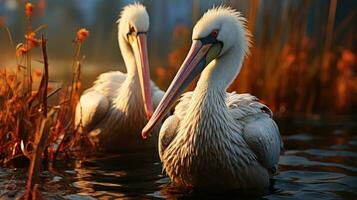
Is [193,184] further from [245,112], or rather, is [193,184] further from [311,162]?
[311,162]

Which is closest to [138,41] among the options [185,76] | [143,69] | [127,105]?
[143,69]

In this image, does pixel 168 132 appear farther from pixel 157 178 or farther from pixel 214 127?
pixel 157 178

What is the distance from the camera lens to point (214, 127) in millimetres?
5918

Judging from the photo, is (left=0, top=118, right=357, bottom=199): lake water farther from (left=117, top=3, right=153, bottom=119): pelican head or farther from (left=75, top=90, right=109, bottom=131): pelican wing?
(left=117, top=3, right=153, bottom=119): pelican head

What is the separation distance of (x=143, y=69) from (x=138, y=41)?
0.36 m

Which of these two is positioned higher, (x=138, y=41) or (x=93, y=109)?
(x=138, y=41)

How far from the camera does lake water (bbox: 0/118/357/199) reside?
599 cm

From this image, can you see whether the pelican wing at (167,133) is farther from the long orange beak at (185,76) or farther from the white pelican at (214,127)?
the long orange beak at (185,76)

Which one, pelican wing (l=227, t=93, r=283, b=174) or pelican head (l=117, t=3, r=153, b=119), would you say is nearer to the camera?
pelican wing (l=227, t=93, r=283, b=174)

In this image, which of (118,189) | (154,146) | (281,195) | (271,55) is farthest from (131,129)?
(271,55)

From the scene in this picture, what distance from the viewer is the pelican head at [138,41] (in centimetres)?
764

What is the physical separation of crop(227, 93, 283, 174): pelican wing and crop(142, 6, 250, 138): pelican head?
1.06ft

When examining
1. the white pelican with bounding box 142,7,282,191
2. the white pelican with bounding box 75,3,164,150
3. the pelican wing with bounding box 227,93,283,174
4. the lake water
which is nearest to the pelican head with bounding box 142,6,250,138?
the white pelican with bounding box 142,7,282,191

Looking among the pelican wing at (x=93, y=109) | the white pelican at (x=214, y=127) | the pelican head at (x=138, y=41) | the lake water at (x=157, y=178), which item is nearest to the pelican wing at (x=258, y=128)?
the white pelican at (x=214, y=127)
